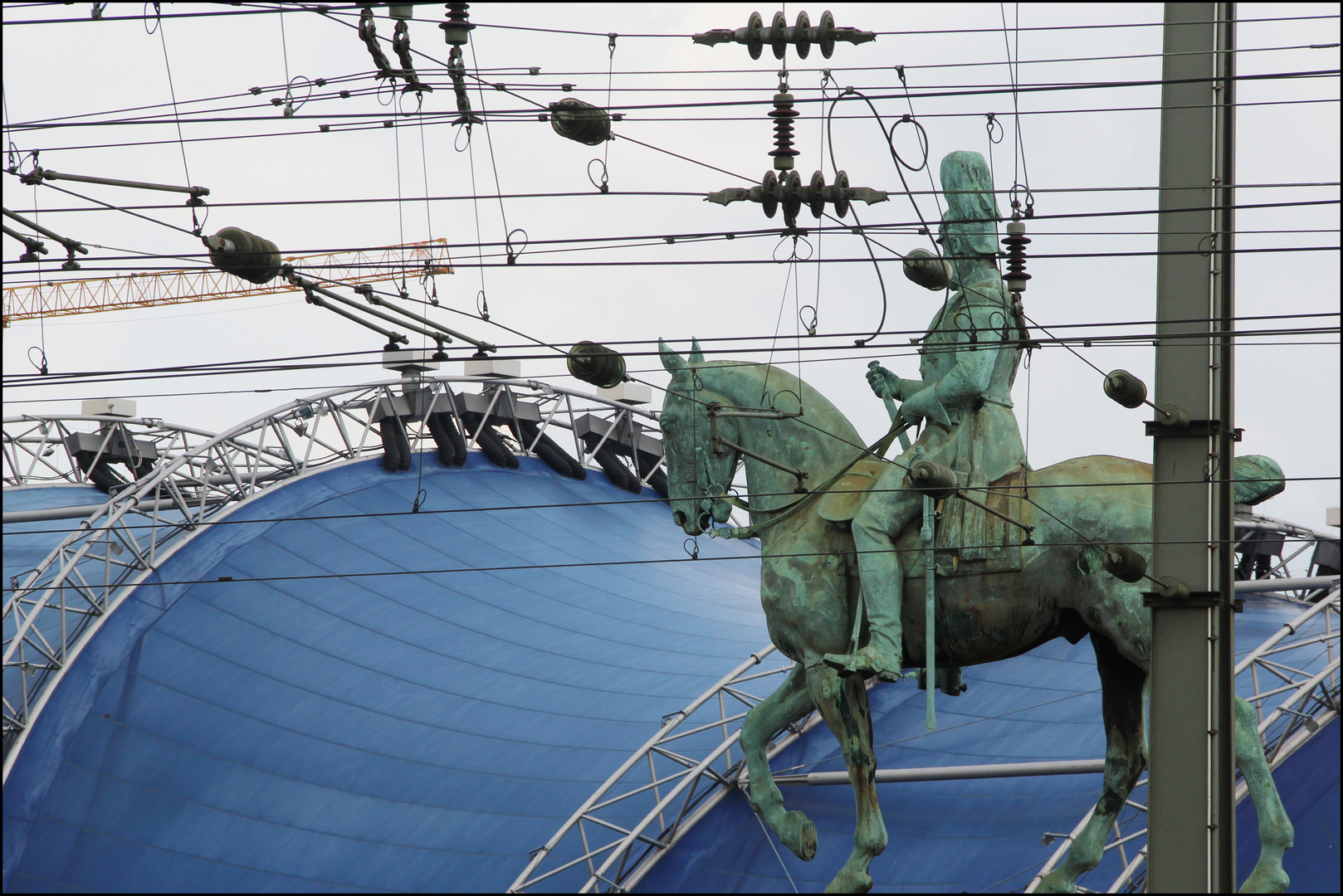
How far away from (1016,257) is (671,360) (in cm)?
323

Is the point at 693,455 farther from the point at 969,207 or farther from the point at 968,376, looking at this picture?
the point at 969,207

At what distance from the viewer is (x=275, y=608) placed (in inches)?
1030

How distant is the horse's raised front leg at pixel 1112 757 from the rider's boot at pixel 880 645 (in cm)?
174

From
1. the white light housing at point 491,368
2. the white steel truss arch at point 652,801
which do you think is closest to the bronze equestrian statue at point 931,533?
the white steel truss arch at point 652,801

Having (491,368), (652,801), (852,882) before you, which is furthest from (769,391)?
(491,368)

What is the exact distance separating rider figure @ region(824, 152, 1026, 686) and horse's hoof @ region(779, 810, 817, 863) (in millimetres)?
1615

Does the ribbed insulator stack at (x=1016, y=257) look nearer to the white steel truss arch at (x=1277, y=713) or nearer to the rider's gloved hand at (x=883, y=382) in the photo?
the rider's gloved hand at (x=883, y=382)

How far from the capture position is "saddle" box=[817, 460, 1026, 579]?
13711 millimetres

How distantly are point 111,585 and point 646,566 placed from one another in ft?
31.8

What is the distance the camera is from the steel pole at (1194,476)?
32.9 ft

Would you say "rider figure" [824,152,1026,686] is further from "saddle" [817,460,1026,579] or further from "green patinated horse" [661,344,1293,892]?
"green patinated horse" [661,344,1293,892]

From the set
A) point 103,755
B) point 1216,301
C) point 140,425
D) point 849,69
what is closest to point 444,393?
point 140,425

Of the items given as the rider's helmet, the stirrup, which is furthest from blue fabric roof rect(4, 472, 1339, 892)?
the rider's helmet

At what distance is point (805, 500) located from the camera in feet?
47.6
